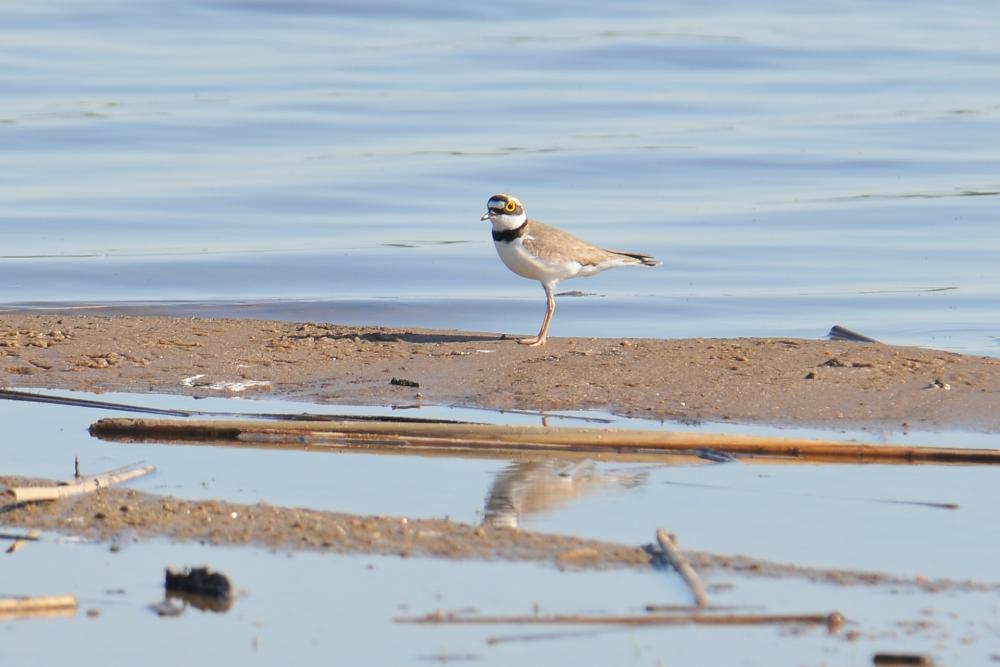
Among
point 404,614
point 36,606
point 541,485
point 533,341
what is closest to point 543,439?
point 541,485

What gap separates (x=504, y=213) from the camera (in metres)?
9.57

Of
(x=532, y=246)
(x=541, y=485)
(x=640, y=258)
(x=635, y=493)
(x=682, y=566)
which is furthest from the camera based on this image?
(x=640, y=258)

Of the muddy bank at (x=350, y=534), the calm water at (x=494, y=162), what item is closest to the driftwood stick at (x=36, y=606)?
the muddy bank at (x=350, y=534)

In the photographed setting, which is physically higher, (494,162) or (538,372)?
(494,162)

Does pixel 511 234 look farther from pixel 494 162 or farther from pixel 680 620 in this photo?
pixel 494 162

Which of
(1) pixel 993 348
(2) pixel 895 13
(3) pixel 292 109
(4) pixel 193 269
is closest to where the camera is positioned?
A: (1) pixel 993 348

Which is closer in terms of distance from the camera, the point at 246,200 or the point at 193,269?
the point at 193,269

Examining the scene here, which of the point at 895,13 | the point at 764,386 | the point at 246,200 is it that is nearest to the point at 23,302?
the point at 246,200

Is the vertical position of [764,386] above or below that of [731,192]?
below

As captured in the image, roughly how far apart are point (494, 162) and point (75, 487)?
1291cm

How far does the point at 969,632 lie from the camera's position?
4.34 m

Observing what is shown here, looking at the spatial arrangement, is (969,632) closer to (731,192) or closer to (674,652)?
(674,652)

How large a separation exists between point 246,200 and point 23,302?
15.4ft

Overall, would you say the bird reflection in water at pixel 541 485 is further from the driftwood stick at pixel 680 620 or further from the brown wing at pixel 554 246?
the brown wing at pixel 554 246
